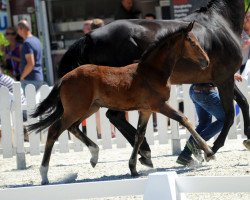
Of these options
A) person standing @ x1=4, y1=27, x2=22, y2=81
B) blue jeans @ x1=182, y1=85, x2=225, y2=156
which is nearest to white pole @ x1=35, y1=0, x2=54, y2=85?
person standing @ x1=4, y1=27, x2=22, y2=81

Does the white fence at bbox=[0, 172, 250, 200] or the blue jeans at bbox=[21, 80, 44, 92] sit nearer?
A: the white fence at bbox=[0, 172, 250, 200]

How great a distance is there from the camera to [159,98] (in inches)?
307

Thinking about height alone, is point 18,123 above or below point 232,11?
below

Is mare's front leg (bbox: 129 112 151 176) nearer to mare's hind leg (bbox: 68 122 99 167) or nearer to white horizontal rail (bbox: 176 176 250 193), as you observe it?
mare's hind leg (bbox: 68 122 99 167)

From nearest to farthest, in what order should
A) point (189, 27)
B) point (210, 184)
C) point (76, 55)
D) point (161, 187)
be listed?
point (161, 187), point (210, 184), point (189, 27), point (76, 55)

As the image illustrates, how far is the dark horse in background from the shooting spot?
8.43 meters

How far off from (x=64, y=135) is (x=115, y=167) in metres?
1.63

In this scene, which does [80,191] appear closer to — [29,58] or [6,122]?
[6,122]

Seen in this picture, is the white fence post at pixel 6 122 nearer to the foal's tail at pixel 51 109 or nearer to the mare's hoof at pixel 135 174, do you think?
the foal's tail at pixel 51 109

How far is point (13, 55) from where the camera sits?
1423 centimetres

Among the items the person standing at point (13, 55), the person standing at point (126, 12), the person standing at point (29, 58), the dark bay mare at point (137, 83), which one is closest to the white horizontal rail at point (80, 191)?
the dark bay mare at point (137, 83)

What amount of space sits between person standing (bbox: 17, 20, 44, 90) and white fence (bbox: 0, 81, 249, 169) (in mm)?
1865

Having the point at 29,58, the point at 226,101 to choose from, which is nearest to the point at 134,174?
the point at 226,101

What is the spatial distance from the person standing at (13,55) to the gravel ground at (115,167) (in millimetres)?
3424
